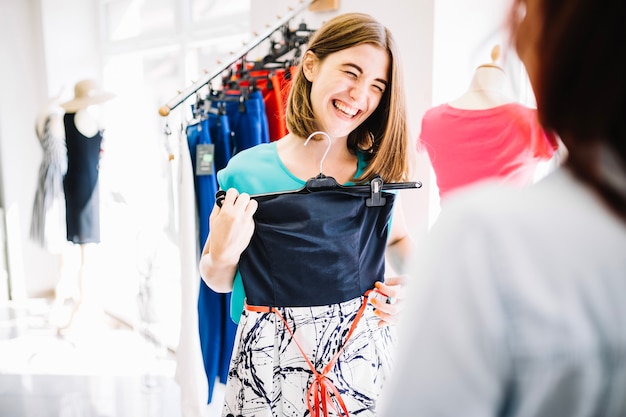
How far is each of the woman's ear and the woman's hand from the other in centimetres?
50

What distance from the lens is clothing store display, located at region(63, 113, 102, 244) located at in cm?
283

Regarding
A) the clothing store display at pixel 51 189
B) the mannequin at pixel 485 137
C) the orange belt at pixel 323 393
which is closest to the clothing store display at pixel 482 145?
the mannequin at pixel 485 137

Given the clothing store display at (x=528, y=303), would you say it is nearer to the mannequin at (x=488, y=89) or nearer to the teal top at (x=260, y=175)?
the teal top at (x=260, y=175)

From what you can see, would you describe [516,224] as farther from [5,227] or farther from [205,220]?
[5,227]

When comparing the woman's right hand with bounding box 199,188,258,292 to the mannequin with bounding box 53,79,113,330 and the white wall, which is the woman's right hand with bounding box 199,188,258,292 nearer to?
the mannequin with bounding box 53,79,113,330

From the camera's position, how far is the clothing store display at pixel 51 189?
9.50 feet

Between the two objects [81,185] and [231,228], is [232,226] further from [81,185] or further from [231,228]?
[81,185]

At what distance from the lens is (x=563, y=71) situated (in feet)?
0.93

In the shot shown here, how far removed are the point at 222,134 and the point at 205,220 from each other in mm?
356

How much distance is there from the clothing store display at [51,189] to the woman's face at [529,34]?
10.2 feet

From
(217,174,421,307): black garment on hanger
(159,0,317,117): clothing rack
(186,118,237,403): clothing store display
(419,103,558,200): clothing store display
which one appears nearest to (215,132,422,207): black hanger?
(217,174,421,307): black garment on hanger

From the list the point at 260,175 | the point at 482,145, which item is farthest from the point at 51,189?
the point at 482,145

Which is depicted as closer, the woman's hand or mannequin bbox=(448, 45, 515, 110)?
the woman's hand

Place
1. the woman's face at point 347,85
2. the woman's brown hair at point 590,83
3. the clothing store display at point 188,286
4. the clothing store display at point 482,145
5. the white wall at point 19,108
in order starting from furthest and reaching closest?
the white wall at point 19,108, the clothing store display at point 188,286, the clothing store display at point 482,145, the woman's face at point 347,85, the woman's brown hair at point 590,83
